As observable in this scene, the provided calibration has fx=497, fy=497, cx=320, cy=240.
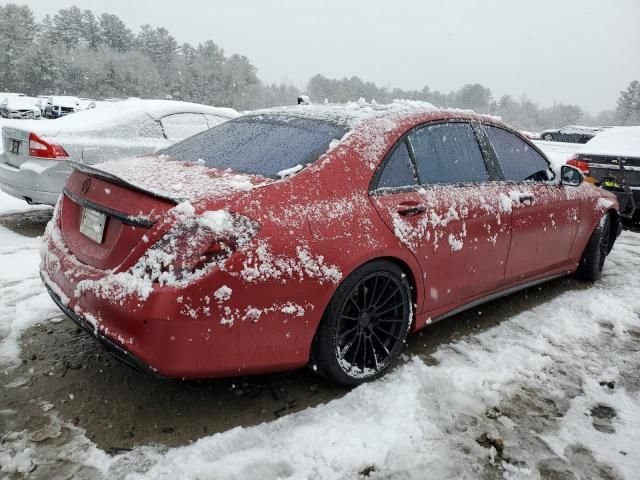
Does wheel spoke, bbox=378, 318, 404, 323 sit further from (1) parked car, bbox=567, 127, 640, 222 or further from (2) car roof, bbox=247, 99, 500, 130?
(1) parked car, bbox=567, 127, 640, 222

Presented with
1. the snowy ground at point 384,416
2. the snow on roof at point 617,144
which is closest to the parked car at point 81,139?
the snowy ground at point 384,416

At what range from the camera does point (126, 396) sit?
2.46m

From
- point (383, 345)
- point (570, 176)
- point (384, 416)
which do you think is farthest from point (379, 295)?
point (570, 176)

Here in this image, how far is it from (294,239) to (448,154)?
1.42 meters

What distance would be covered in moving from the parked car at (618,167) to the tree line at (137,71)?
166 feet

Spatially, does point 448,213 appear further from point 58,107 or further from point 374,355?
point 58,107

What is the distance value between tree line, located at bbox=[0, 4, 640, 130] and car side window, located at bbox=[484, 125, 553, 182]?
2132 inches

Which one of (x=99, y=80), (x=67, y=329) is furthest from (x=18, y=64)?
(x=67, y=329)

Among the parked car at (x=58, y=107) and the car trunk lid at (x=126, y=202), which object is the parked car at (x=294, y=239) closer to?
the car trunk lid at (x=126, y=202)

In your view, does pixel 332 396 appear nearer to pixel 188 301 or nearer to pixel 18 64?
pixel 188 301

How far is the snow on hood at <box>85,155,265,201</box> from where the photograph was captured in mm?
2168

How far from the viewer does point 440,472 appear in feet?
6.78

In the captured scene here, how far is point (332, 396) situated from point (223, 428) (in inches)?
23.2

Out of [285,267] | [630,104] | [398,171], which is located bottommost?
[285,267]
